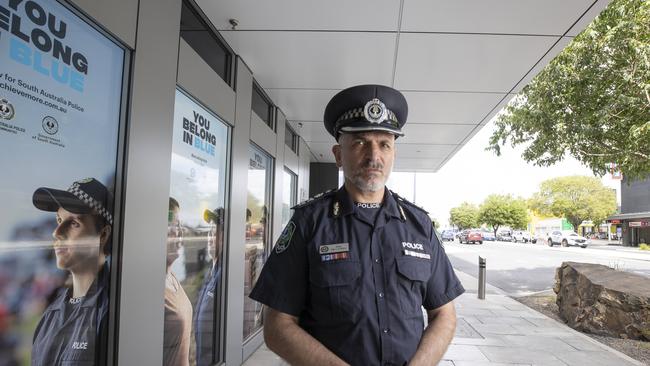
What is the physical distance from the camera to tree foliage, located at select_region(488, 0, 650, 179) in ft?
21.0

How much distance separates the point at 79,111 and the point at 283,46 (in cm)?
236

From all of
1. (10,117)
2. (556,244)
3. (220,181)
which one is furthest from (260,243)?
(556,244)

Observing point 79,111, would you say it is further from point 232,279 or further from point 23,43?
point 232,279

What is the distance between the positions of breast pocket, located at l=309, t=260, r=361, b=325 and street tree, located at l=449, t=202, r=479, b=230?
9792 cm

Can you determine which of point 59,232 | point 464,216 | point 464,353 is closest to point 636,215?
point 464,353

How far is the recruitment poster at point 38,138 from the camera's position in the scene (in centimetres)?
167

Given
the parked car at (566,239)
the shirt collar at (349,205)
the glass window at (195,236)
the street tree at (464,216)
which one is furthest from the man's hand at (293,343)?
the street tree at (464,216)

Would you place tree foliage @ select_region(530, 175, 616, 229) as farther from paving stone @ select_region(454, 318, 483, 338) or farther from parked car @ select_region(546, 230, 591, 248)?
paving stone @ select_region(454, 318, 483, 338)

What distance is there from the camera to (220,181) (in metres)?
4.15

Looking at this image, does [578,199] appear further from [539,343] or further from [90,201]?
[90,201]

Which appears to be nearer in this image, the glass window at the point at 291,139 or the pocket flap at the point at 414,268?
the pocket flap at the point at 414,268

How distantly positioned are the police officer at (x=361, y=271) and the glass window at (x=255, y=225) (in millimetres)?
3535

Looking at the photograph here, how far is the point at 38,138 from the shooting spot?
1.81m

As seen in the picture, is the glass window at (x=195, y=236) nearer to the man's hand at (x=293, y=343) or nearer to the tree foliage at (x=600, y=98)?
the man's hand at (x=293, y=343)
